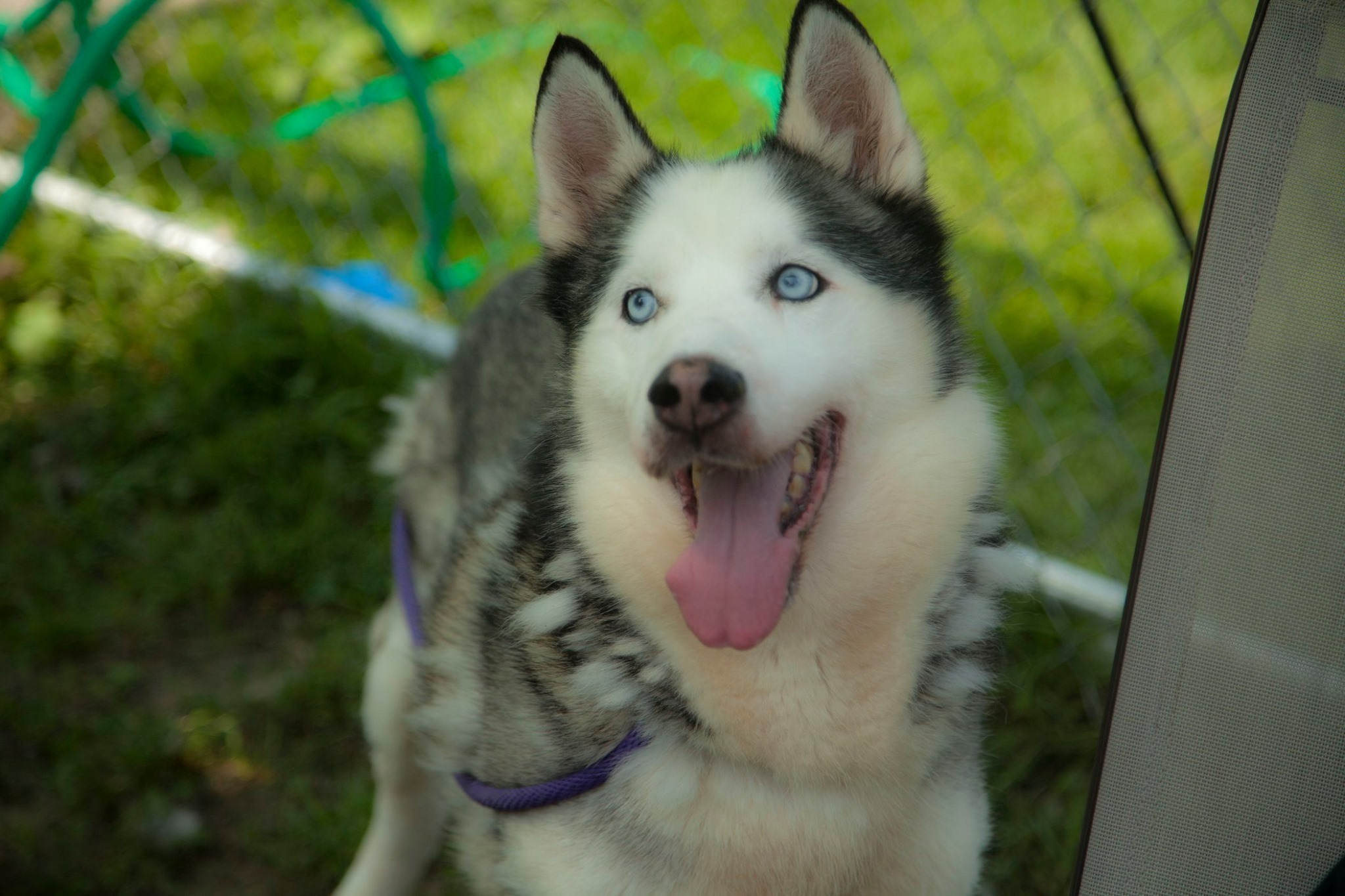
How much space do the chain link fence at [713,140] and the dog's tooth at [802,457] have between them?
5.79 feet

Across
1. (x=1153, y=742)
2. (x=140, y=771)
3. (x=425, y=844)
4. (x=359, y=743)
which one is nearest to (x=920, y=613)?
(x=1153, y=742)

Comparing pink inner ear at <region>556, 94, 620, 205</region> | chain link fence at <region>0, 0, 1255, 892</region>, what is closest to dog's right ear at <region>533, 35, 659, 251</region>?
pink inner ear at <region>556, 94, 620, 205</region>

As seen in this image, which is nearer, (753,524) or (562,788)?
(753,524)

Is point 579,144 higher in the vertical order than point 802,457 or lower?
higher

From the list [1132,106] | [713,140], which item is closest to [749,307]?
[1132,106]

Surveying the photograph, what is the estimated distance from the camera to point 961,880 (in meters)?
1.80

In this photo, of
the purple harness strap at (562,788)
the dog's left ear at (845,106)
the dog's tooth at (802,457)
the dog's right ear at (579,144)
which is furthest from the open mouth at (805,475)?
the dog's right ear at (579,144)

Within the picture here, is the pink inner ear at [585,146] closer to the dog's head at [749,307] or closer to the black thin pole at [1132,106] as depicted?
the dog's head at [749,307]

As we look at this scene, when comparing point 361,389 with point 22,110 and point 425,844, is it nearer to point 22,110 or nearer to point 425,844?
point 425,844

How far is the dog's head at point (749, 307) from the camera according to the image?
1.49 metres

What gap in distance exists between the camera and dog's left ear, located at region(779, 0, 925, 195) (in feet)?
5.57

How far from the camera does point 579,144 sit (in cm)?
193

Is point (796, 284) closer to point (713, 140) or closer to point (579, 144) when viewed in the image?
point (579, 144)

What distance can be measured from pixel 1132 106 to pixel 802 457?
1389 mm
